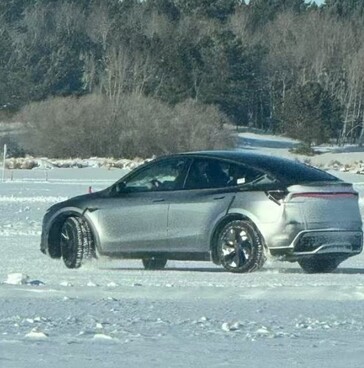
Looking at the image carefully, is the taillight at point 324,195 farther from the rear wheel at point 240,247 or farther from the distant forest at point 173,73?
the distant forest at point 173,73

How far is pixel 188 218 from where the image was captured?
14898mm

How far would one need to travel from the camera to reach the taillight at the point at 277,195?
14461mm

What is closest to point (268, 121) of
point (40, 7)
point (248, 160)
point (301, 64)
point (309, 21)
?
point (301, 64)

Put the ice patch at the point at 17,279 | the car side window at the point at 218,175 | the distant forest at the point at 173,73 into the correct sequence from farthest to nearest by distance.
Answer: the distant forest at the point at 173,73 → the car side window at the point at 218,175 → the ice patch at the point at 17,279

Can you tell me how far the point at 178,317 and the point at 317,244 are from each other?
4.27 meters

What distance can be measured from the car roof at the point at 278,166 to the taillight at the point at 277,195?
0.64 feet

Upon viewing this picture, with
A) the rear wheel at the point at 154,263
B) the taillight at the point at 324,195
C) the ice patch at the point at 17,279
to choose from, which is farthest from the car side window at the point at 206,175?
the ice patch at the point at 17,279

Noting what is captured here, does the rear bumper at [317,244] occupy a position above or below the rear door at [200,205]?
below

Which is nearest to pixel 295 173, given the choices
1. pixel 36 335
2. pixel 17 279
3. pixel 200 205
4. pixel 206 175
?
pixel 206 175

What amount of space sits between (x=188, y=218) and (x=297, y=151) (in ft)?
239

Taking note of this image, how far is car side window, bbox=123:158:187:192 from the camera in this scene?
15266 millimetres

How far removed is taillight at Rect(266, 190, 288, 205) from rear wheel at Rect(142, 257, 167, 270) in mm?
1753

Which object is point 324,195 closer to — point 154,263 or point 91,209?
point 154,263

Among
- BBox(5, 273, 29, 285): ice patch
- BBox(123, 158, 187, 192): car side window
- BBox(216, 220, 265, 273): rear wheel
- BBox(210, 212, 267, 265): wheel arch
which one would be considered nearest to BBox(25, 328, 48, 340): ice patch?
BBox(5, 273, 29, 285): ice patch
